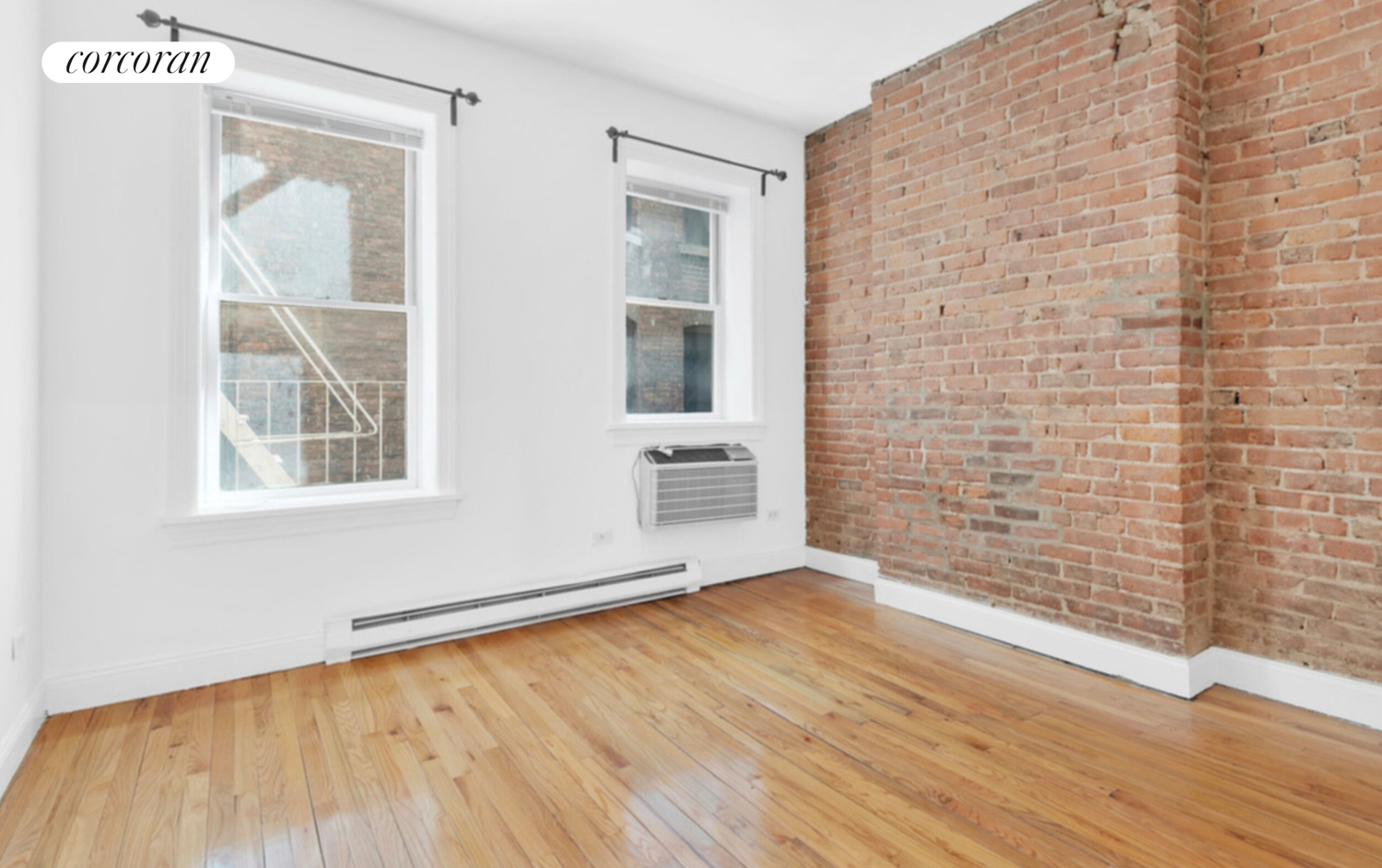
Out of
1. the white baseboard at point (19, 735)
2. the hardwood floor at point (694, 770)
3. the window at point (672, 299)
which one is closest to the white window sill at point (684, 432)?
the window at point (672, 299)

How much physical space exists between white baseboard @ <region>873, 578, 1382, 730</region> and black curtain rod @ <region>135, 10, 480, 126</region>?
3.48m

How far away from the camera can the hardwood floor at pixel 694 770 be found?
1.72m

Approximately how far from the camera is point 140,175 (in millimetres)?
2551

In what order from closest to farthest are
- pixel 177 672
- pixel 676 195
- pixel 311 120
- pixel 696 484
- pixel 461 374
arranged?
1. pixel 177 672
2. pixel 311 120
3. pixel 461 374
4. pixel 696 484
5. pixel 676 195

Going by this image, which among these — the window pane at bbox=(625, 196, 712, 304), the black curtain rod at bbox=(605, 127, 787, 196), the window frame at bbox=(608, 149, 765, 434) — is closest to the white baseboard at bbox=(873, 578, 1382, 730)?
the window frame at bbox=(608, 149, 765, 434)

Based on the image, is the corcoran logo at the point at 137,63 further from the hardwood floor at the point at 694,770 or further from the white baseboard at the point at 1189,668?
the white baseboard at the point at 1189,668

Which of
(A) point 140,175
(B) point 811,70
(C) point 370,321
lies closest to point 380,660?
(C) point 370,321

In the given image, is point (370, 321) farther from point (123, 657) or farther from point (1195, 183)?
point (1195, 183)

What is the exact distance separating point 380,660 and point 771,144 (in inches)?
147

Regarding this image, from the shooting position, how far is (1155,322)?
2.67m

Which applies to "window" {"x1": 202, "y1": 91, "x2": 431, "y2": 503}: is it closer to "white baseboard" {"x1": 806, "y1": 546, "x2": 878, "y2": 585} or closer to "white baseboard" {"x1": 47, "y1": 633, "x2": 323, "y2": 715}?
"white baseboard" {"x1": 47, "y1": 633, "x2": 323, "y2": 715}

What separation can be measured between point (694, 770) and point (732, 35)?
324cm

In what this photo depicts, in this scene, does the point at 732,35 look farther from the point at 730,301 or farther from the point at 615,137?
the point at 730,301

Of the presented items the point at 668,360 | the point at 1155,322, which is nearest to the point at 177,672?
the point at 668,360
